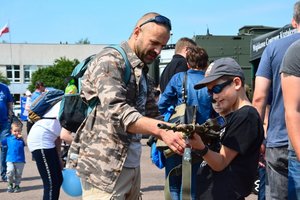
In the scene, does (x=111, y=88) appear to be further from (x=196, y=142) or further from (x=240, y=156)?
(x=240, y=156)

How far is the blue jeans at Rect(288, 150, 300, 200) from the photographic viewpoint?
295 cm

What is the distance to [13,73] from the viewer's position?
254 feet

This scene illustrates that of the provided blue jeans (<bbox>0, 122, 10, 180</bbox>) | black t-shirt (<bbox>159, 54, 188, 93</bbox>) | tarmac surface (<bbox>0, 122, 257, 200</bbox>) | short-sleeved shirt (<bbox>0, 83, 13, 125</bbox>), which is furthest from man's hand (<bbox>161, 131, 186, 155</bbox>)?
short-sleeved shirt (<bbox>0, 83, 13, 125</bbox>)

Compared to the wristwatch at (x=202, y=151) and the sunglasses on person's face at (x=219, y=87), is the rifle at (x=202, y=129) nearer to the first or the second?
the wristwatch at (x=202, y=151)

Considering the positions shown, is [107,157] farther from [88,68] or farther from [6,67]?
[6,67]

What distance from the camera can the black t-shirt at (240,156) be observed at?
2.98m

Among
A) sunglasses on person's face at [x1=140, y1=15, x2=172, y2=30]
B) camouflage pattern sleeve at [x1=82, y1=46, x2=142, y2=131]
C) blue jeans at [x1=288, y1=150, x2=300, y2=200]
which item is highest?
sunglasses on person's face at [x1=140, y1=15, x2=172, y2=30]

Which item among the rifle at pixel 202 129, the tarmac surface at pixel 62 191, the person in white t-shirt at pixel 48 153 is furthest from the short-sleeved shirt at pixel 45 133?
the rifle at pixel 202 129

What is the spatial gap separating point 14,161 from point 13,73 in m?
71.7

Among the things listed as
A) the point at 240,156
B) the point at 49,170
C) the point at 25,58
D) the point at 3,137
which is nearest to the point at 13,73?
the point at 25,58

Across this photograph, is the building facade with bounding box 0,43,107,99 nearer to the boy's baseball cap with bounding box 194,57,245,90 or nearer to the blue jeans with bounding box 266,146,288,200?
the blue jeans with bounding box 266,146,288,200

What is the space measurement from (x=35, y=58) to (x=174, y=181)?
74.6m

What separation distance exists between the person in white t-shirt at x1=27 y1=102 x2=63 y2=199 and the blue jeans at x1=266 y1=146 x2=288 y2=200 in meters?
2.78

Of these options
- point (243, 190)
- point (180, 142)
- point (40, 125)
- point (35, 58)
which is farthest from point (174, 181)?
point (35, 58)
